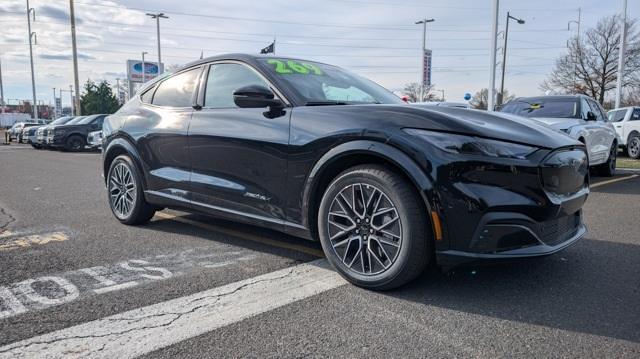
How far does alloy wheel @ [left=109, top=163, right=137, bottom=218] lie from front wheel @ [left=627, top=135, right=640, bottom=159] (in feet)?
46.1

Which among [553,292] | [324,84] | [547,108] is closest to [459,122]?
[553,292]

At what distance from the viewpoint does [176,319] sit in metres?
2.78

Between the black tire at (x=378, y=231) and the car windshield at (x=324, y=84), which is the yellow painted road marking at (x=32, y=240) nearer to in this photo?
the car windshield at (x=324, y=84)

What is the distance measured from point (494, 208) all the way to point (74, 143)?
69.8 ft

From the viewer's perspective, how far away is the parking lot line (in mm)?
2426

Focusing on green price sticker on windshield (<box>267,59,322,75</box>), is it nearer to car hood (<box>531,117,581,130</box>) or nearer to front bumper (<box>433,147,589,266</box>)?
front bumper (<box>433,147,589,266</box>)

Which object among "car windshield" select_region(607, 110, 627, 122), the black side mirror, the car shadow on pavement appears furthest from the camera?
"car windshield" select_region(607, 110, 627, 122)

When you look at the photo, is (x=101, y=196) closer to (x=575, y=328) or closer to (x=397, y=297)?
(x=397, y=297)

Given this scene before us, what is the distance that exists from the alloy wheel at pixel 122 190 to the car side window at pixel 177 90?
81cm

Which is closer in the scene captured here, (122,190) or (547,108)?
(122,190)

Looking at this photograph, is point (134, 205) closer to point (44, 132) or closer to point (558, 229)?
point (558, 229)

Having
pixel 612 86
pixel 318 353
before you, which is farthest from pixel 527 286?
pixel 612 86

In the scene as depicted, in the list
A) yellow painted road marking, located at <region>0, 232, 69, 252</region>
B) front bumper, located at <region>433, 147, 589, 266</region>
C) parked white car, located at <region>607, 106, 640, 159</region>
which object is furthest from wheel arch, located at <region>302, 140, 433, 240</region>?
parked white car, located at <region>607, 106, 640, 159</region>

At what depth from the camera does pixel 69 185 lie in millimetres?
8508
